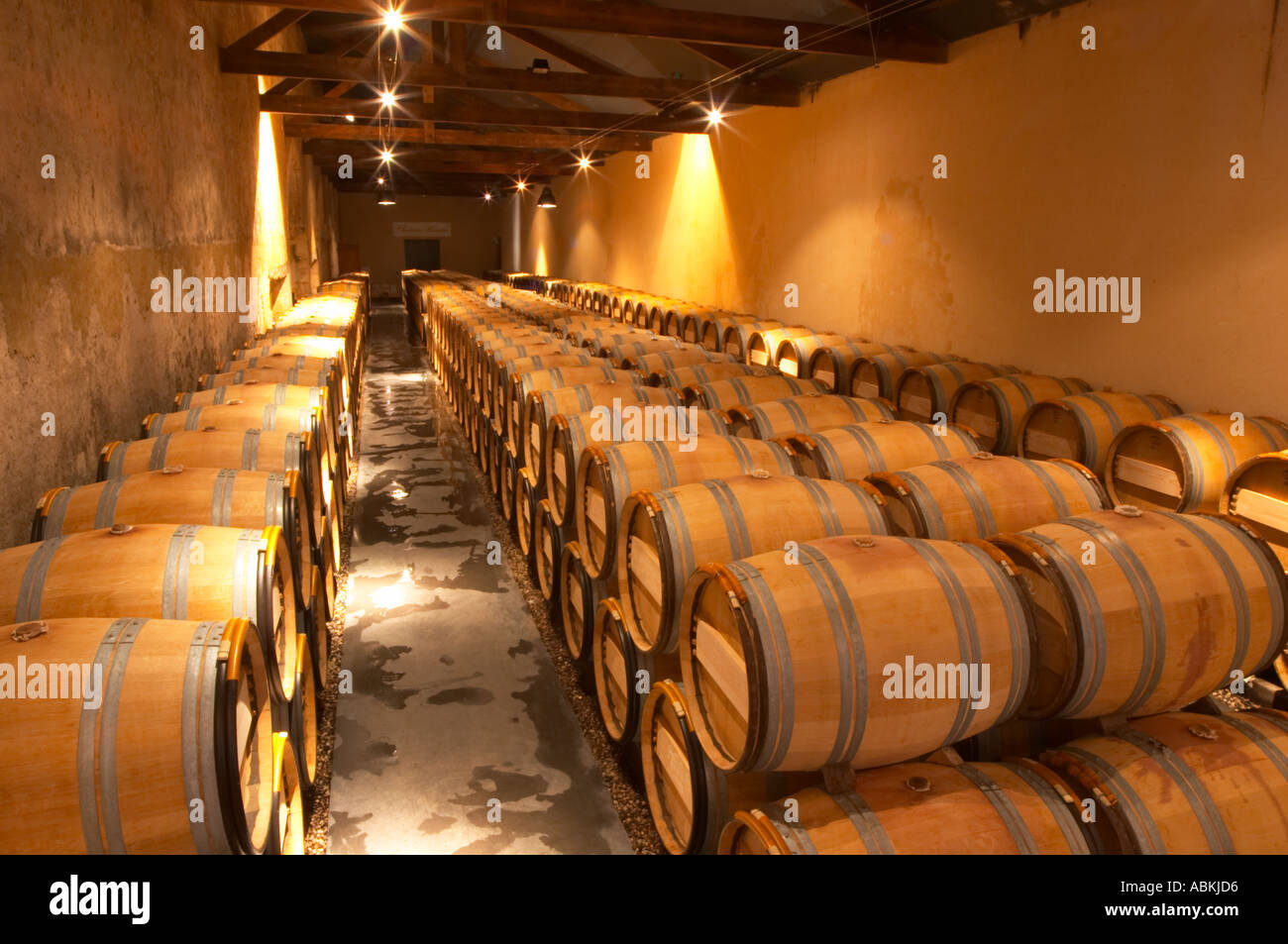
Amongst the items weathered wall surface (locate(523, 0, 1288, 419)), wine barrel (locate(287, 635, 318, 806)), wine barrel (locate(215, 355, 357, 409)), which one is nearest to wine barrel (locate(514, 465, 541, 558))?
wine barrel (locate(215, 355, 357, 409))

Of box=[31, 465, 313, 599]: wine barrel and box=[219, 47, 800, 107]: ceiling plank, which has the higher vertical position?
box=[219, 47, 800, 107]: ceiling plank

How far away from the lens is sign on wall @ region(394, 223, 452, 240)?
111ft

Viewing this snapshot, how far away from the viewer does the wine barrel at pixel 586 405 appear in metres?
4.29

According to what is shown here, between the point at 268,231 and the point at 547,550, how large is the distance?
328 inches

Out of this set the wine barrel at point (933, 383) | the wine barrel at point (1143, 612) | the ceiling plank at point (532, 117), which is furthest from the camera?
the ceiling plank at point (532, 117)

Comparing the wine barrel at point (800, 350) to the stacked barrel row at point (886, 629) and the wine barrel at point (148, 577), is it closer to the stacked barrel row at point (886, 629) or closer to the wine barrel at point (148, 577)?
the stacked barrel row at point (886, 629)

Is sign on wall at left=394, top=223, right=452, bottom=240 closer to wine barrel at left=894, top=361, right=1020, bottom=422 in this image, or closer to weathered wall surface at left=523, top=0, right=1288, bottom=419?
weathered wall surface at left=523, top=0, right=1288, bottom=419

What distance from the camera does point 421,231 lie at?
34062 millimetres

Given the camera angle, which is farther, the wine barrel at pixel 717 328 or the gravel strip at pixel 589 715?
the wine barrel at pixel 717 328

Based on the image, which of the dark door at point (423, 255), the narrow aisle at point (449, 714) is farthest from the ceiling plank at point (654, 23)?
the dark door at point (423, 255)

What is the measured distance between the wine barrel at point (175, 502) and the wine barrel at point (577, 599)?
4.29 feet

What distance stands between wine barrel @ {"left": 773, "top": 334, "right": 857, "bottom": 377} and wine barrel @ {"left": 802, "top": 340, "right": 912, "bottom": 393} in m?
0.05

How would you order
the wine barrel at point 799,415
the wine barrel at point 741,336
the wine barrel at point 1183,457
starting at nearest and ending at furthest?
the wine barrel at point 1183,457, the wine barrel at point 799,415, the wine barrel at point 741,336

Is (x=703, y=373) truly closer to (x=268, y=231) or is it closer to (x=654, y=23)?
(x=654, y=23)
